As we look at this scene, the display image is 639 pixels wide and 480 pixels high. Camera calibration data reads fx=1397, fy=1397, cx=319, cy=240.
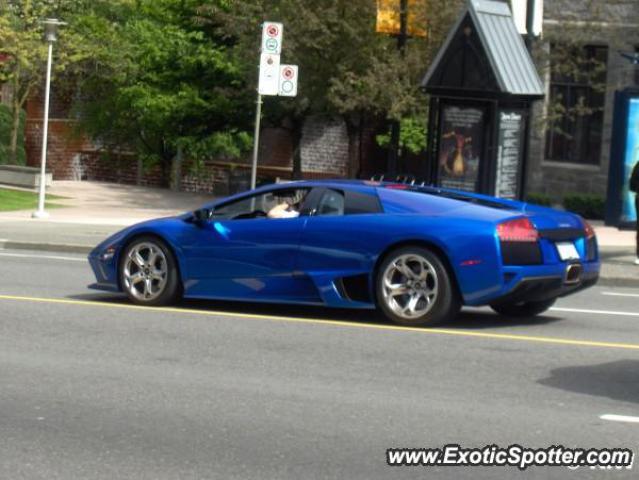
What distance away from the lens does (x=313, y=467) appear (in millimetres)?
7121

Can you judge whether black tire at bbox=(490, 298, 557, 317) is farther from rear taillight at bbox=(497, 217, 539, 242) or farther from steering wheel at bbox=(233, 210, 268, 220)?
steering wheel at bbox=(233, 210, 268, 220)

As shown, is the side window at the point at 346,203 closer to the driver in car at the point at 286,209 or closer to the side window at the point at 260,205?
the driver in car at the point at 286,209

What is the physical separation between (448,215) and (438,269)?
0.54 metres

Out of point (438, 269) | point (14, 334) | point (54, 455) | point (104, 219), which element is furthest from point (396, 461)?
point (104, 219)

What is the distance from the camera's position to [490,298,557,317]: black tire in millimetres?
12930

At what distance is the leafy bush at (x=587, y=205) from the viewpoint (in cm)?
3031

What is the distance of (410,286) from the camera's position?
38.8 ft

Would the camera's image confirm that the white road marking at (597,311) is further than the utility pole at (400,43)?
No

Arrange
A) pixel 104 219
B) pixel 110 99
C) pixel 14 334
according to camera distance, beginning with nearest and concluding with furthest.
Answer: pixel 14 334, pixel 104 219, pixel 110 99

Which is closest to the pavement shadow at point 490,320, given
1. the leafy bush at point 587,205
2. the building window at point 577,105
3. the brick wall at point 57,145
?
the leafy bush at point 587,205

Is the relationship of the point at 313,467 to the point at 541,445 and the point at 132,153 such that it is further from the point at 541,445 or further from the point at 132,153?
the point at 132,153

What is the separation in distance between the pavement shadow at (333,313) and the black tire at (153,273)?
0.90ft

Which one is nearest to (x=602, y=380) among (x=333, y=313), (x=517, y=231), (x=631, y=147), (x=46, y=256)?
(x=517, y=231)

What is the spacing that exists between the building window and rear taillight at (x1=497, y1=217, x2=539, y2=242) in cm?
1891
